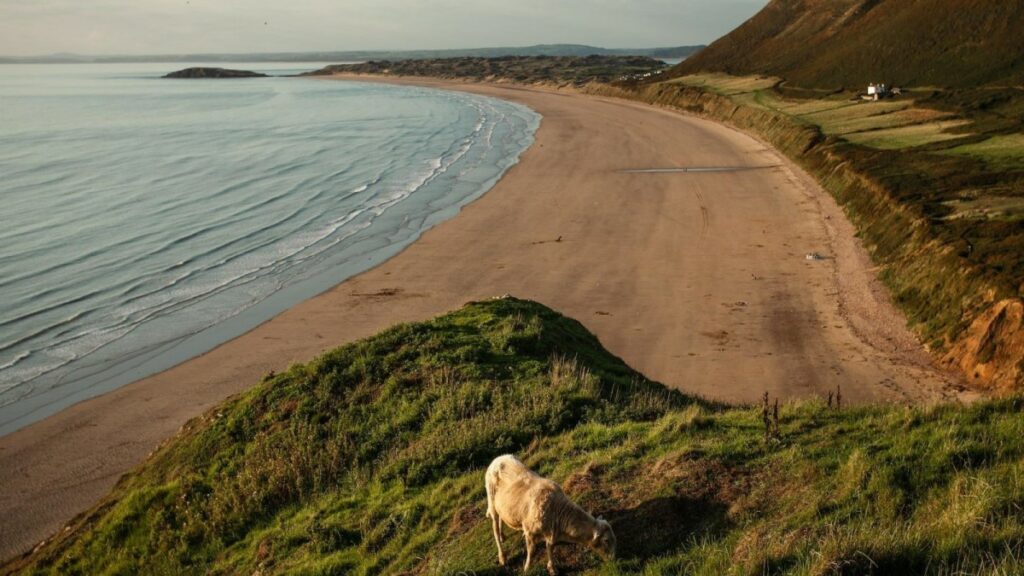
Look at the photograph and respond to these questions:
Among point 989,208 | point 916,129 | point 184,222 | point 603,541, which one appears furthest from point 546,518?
point 916,129

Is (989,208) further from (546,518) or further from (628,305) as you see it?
(546,518)

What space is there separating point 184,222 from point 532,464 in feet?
118

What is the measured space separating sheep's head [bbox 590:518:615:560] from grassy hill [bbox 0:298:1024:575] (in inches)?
5.8

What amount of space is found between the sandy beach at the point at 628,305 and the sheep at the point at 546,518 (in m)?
11.3

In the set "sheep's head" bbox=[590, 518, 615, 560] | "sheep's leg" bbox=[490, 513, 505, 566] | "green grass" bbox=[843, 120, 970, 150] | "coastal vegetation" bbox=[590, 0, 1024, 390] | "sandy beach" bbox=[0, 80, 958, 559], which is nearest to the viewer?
"sheep's head" bbox=[590, 518, 615, 560]

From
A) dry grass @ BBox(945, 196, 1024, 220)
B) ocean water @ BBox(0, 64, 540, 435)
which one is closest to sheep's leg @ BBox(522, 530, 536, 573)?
ocean water @ BBox(0, 64, 540, 435)

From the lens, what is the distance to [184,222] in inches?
1689

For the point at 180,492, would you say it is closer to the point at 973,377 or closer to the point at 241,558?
the point at 241,558

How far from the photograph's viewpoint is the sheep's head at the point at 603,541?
848 cm

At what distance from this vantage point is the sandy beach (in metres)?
19.5

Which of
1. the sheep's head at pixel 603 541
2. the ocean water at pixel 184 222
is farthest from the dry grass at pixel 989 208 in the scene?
the sheep's head at pixel 603 541

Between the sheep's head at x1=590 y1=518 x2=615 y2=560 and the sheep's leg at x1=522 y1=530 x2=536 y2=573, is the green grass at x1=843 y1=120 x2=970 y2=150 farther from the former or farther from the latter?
the sheep's leg at x1=522 y1=530 x2=536 y2=573

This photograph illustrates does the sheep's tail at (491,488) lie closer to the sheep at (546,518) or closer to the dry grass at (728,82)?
the sheep at (546,518)

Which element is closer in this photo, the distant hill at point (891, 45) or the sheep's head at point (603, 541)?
the sheep's head at point (603, 541)
